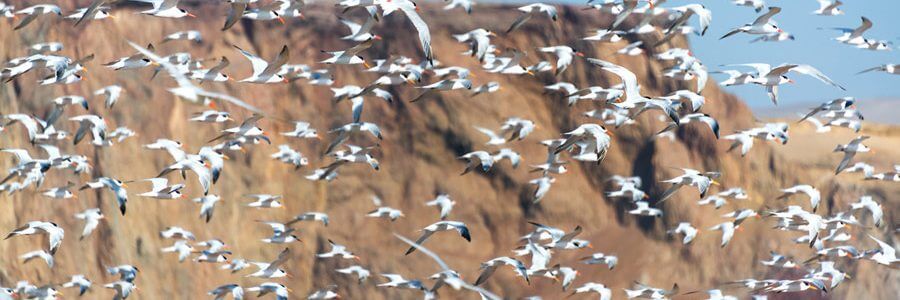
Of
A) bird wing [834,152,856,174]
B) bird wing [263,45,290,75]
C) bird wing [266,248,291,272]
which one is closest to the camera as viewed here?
bird wing [263,45,290,75]

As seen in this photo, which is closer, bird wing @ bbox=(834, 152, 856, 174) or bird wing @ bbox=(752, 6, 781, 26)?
bird wing @ bbox=(752, 6, 781, 26)

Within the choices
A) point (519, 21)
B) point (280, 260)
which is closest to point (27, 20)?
point (280, 260)

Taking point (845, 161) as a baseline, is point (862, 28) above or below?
above

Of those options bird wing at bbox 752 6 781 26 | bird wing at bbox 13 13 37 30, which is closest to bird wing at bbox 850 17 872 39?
bird wing at bbox 752 6 781 26

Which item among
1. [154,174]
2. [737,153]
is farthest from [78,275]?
[737,153]

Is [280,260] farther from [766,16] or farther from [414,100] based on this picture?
[766,16]

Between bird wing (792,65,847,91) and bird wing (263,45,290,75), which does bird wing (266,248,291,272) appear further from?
bird wing (792,65,847,91)

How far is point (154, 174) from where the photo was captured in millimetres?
17938

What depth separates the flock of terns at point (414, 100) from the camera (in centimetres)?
1606

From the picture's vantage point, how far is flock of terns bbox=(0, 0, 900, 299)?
16062 millimetres

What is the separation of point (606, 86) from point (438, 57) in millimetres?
2584

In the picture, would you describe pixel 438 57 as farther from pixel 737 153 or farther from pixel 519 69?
pixel 737 153

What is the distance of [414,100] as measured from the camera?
17.7 metres

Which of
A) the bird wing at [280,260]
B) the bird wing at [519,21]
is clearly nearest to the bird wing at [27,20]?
the bird wing at [280,260]
